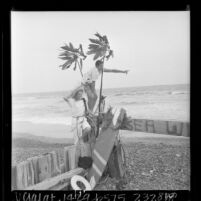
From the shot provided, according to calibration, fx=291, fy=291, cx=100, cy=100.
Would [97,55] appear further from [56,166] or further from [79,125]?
[56,166]

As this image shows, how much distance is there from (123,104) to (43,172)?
1.58 ft

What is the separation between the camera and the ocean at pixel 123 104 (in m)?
1.34

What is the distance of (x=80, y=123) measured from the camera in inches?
53.4

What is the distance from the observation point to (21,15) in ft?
4.37

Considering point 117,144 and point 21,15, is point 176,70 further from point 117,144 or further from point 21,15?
point 21,15

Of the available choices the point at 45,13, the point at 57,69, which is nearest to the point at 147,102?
the point at 57,69

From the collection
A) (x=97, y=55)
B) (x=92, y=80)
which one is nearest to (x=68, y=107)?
(x=92, y=80)

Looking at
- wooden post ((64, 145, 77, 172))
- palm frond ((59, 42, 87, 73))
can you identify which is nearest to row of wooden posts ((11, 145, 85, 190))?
wooden post ((64, 145, 77, 172))

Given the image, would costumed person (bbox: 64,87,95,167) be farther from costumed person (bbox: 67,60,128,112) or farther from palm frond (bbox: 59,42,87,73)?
palm frond (bbox: 59,42,87,73)

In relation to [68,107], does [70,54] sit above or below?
above

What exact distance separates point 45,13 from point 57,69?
0.87 ft

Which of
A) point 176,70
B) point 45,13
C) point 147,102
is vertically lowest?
point 147,102

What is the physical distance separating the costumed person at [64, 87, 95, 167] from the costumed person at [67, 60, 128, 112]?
0.02 metres

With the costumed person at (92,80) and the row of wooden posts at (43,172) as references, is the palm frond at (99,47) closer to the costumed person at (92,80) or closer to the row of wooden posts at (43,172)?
the costumed person at (92,80)
